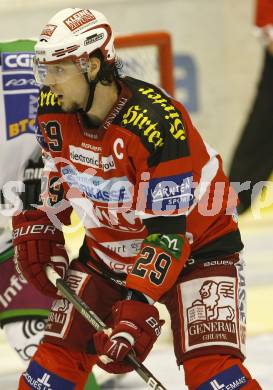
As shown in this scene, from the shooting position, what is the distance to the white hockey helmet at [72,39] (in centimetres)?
285

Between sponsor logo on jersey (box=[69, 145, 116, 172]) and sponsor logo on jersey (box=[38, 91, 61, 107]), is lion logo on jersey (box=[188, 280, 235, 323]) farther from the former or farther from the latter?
sponsor logo on jersey (box=[38, 91, 61, 107])

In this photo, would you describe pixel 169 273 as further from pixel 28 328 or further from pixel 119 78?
pixel 28 328

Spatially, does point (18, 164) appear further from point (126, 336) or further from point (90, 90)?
point (126, 336)

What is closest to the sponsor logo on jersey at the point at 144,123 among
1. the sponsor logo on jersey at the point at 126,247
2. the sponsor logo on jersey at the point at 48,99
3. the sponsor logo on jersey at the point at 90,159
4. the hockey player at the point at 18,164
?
the sponsor logo on jersey at the point at 90,159

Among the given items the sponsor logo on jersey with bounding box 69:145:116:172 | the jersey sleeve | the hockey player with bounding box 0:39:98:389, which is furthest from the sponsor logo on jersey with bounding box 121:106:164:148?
the hockey player with bounding box 0:39:98:389

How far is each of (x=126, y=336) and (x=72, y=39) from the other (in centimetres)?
74

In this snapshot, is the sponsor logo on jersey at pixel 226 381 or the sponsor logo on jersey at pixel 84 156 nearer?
the sponsor logo on jersey at pixel 226 381

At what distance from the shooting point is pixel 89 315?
3002 millimetres

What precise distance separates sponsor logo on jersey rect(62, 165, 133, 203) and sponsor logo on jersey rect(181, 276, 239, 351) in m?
0.29

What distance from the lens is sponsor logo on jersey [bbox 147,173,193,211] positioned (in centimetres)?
285

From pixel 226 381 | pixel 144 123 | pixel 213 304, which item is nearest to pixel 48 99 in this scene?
pixel 144 123

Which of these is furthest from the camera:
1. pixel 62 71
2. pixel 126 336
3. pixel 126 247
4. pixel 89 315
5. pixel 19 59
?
pixel 19 59

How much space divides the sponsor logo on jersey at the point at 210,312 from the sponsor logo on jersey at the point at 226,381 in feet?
0.28

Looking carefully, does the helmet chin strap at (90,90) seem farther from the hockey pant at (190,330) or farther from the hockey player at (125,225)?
the hockey pant at (190,330)
